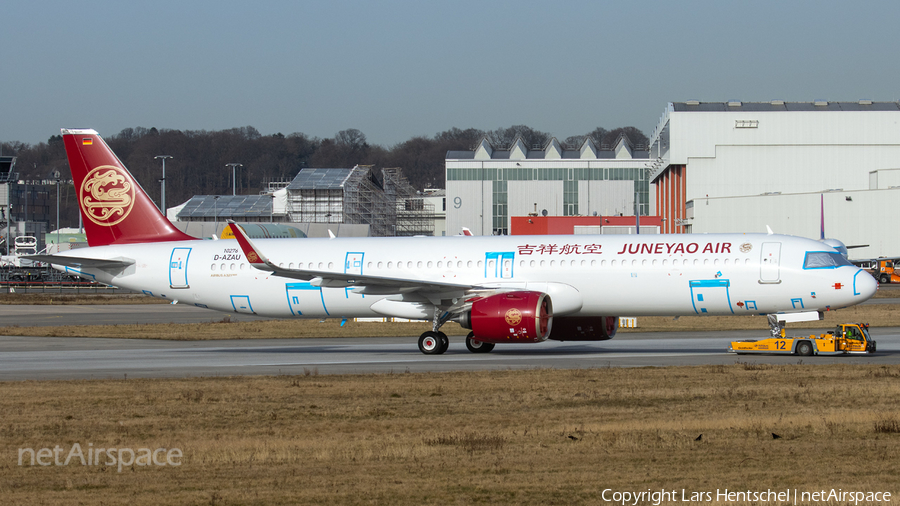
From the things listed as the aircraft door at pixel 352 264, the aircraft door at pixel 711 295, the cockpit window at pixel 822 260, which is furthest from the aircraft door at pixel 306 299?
the cockpit window at pixel 822 260

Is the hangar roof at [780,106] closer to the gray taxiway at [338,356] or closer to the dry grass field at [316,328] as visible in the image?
the dry grass field at [316,328]

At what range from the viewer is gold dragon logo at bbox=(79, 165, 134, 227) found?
31172 millimetres

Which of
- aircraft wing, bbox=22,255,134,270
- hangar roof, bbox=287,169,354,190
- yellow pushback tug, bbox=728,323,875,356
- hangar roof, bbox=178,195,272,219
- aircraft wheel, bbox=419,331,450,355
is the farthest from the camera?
hangar roof, bbox=178,195,272,219

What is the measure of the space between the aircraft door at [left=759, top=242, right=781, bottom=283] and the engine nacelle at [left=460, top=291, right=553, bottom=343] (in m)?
6.08

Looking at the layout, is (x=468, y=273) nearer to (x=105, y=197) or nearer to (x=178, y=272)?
(x=178, y=272)

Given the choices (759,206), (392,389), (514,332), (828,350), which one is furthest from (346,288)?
(759,206)

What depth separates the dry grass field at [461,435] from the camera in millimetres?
10078

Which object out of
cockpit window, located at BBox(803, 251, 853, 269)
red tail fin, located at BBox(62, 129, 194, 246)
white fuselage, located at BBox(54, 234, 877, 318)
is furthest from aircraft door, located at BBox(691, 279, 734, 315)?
red tail fin, located at BBox(62, 129, 194, 246)

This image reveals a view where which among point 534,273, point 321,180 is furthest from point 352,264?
point 321,180

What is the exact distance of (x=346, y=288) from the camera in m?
28.6

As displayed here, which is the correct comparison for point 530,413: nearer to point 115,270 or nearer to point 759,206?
point 115,270

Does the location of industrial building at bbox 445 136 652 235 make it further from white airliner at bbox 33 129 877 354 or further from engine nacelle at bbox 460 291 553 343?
engine nacelle at bbox 460 291 553 343

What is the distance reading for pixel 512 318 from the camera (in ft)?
82.8

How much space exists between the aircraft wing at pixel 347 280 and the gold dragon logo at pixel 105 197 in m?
6.67
